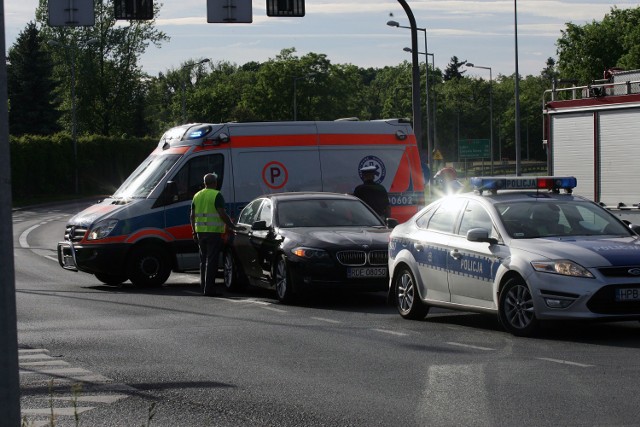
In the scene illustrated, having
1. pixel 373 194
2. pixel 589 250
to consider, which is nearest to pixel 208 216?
pixel 373 194

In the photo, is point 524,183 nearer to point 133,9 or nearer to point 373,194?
point 373,194

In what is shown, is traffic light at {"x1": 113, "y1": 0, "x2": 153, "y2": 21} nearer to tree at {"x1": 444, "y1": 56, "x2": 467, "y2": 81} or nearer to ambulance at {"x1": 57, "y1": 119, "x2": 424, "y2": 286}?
ambulance at {"x1": 57, "y1": 119, "x2": 424, "y2": 286}

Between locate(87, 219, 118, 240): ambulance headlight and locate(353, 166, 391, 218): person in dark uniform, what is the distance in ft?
12.4

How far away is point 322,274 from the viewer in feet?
50.4

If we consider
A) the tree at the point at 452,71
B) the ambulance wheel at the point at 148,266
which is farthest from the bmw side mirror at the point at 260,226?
the tree at the point at 452,71

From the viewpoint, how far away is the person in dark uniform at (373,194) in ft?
63.3

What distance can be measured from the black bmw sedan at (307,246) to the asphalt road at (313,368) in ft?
1.37

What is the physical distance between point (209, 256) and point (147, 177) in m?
2.62

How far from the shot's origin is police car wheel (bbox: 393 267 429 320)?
13.5 metres

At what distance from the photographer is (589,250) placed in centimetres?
1146

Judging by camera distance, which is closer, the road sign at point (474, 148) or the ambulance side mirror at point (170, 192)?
the ambulance side mirror at point (170, 192)

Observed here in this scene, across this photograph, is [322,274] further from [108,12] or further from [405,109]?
[405,109]

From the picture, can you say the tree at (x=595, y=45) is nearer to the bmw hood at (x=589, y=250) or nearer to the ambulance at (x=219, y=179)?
the ambulance at (x=219, y=179)

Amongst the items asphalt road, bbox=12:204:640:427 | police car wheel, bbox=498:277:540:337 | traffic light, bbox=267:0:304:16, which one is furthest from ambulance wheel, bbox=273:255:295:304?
traffic light, bbox=267:0:304:16
